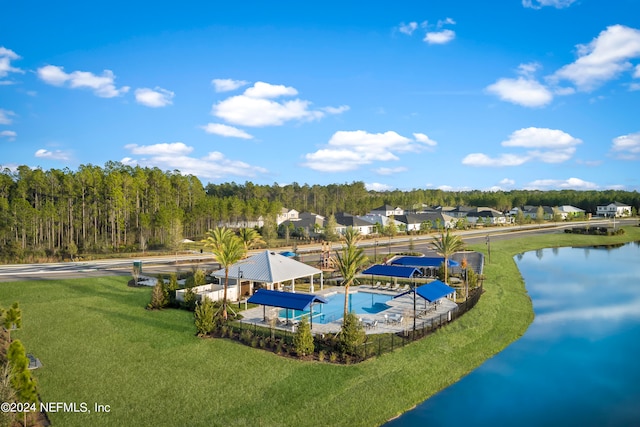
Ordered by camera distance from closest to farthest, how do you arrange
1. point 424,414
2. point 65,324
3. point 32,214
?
1. point 424,414
2. point 65,324
3. point 32,214

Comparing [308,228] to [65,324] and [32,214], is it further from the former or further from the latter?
[65,324]

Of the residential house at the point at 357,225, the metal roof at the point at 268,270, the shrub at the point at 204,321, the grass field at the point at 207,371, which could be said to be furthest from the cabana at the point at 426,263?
the residential house at the point at 357,225

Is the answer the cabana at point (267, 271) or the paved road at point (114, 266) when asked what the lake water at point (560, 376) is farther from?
the paved road at point (114, 266)

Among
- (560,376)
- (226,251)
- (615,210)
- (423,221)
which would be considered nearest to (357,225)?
(423,221)

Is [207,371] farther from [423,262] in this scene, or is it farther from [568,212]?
[568,212]

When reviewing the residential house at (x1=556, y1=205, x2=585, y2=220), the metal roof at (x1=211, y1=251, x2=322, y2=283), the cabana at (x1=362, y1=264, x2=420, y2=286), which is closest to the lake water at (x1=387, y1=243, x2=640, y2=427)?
the cabana at (x1=362, y1=264, x2=420, y2=286)

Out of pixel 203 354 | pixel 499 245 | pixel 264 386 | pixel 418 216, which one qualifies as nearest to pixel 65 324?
pixel 203 354
